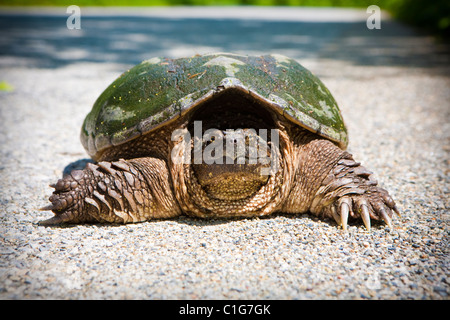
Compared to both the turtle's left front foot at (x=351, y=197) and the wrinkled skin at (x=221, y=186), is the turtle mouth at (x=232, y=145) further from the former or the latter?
the turtle's left front foot at (x=351, y=197)

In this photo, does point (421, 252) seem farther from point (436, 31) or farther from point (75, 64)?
point (436, 31)

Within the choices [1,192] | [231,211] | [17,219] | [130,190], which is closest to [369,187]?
[231,211]

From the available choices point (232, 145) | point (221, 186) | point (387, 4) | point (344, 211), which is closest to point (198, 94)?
point (232, 145)

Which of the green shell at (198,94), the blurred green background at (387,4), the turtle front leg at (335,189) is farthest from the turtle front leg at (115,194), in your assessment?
the blurred green background at (387,4)

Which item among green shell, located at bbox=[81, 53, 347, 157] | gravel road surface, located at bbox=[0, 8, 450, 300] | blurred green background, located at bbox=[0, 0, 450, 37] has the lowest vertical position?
gravel road surface, located at bbox=[0, 8, 450, 300]

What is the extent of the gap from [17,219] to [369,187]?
2.16m

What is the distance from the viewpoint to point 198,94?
232 cm

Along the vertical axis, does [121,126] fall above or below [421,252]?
above

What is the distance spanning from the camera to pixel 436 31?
1241 cm

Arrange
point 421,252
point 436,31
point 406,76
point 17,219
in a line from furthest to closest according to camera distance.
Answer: point 436,31
point 406,76
point 17,219
point 421,252

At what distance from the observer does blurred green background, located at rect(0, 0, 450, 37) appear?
12516 millimetres

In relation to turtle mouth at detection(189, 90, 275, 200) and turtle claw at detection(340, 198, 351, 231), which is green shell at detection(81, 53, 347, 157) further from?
turtle claw at detection(340, 198, 351, 231)

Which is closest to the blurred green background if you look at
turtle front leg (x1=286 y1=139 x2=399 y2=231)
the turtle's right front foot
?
turtle front leg (x1=286 y1=139 x2=399 y2=231)

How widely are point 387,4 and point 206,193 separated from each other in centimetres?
2209
